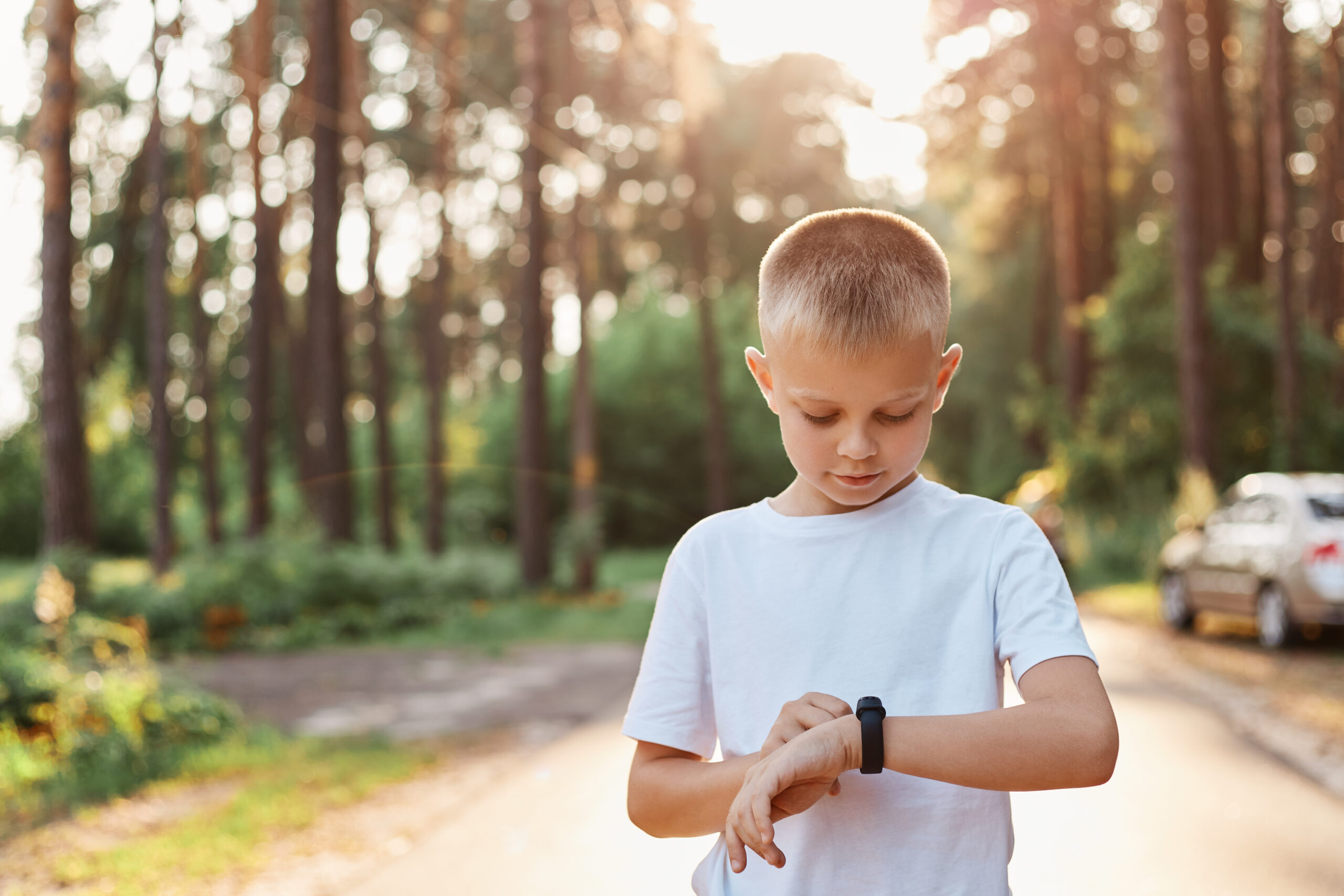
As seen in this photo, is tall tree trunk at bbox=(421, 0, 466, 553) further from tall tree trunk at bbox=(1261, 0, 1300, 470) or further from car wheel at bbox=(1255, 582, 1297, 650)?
car wheel at bbox=(1255, 582, 1297, 650)

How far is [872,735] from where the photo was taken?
158 centimetres

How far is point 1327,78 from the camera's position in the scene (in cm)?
2750

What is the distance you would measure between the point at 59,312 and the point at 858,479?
14.5 meters

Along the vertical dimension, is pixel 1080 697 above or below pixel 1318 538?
above

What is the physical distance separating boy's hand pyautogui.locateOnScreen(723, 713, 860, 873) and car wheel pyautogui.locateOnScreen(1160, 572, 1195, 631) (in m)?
15.1

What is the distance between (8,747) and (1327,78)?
27.9m

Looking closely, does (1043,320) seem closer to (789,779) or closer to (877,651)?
(877,651)

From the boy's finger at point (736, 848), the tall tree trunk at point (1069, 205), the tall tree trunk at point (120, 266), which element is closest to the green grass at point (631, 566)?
the tall tree trunk at point (1069, 205)

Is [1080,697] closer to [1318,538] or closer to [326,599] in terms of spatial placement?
[1318,538]

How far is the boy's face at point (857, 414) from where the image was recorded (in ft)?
5.74

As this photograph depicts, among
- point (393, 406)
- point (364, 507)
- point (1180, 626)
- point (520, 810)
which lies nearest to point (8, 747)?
point (520, 810)

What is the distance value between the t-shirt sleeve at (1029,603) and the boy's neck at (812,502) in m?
0.16

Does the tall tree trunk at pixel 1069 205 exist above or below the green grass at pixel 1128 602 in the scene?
above

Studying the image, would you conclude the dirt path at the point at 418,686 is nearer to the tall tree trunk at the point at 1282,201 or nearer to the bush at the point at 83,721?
the bush at the point at 83,721
